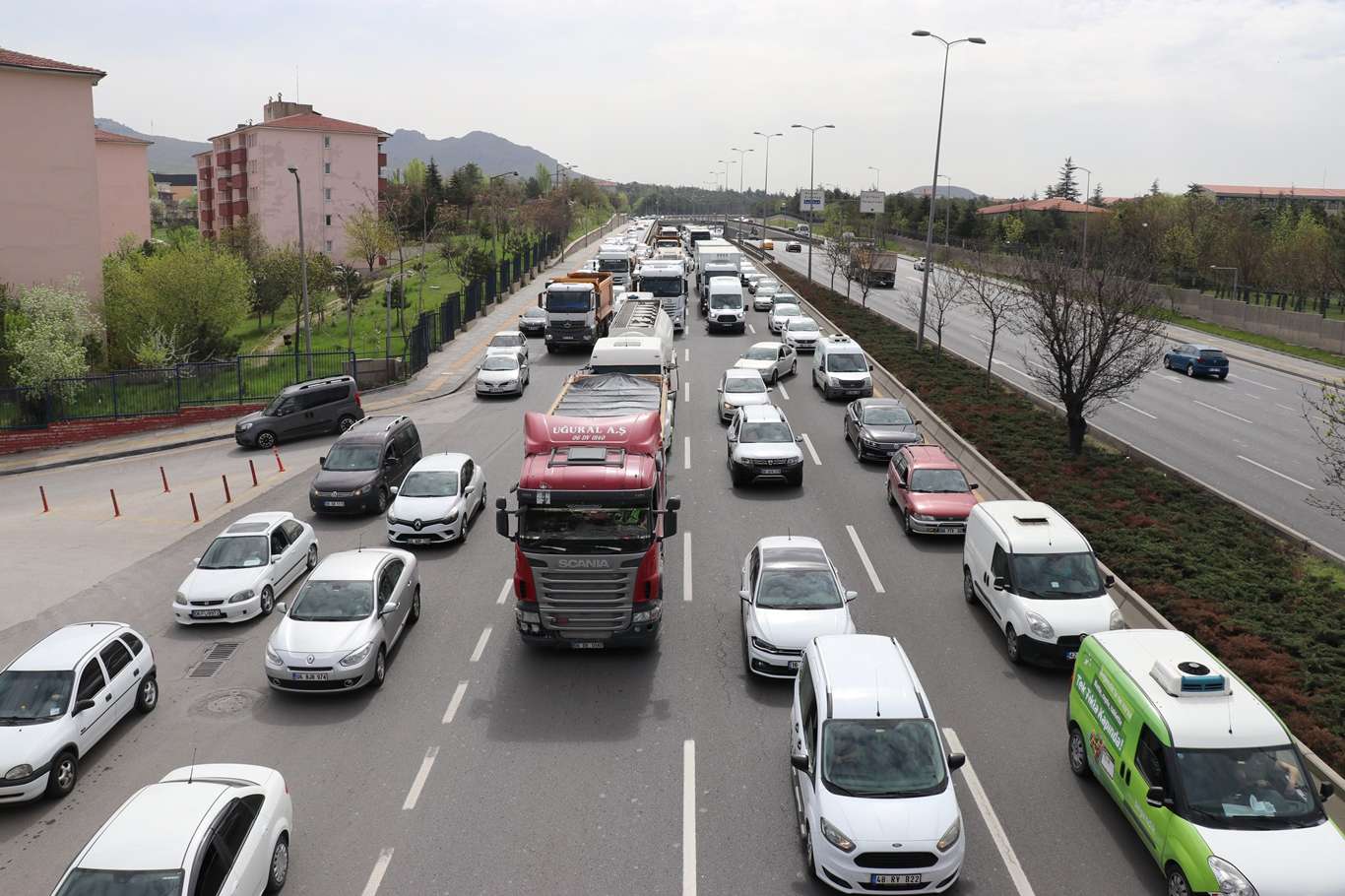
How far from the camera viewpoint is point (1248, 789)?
381 inches

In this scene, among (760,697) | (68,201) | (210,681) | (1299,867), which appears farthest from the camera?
(68,201)

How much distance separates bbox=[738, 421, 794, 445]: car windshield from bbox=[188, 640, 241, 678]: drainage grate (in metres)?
12.6

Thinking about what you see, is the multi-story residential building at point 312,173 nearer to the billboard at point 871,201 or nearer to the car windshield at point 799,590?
the billboard at point 871,201

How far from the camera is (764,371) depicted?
36.9 m

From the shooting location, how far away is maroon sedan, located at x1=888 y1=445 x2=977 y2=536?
2070 cm

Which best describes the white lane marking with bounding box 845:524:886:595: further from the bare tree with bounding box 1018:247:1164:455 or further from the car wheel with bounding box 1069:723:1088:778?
the bare tree with bounding box 1018:247:1164:455

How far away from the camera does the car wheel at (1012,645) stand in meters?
15.1

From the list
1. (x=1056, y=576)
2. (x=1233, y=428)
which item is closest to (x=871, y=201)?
(x=1233, y=428)

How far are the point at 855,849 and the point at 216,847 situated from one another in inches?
228

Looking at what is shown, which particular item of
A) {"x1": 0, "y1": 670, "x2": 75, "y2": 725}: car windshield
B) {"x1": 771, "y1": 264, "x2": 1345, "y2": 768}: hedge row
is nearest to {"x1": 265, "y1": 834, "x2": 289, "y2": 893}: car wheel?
{"x1": 0, "y1": 670, "x2": 75, "y2": 725}: car windshield

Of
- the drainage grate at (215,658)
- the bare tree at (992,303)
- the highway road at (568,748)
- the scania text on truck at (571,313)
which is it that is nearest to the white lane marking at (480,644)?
the highway road at (568,748)

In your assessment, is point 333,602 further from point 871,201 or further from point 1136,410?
point 871,201

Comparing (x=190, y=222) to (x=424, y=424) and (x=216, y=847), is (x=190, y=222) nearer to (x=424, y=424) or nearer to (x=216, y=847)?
(x=424, y=424)

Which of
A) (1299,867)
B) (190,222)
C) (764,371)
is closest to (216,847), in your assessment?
(1299,867)
